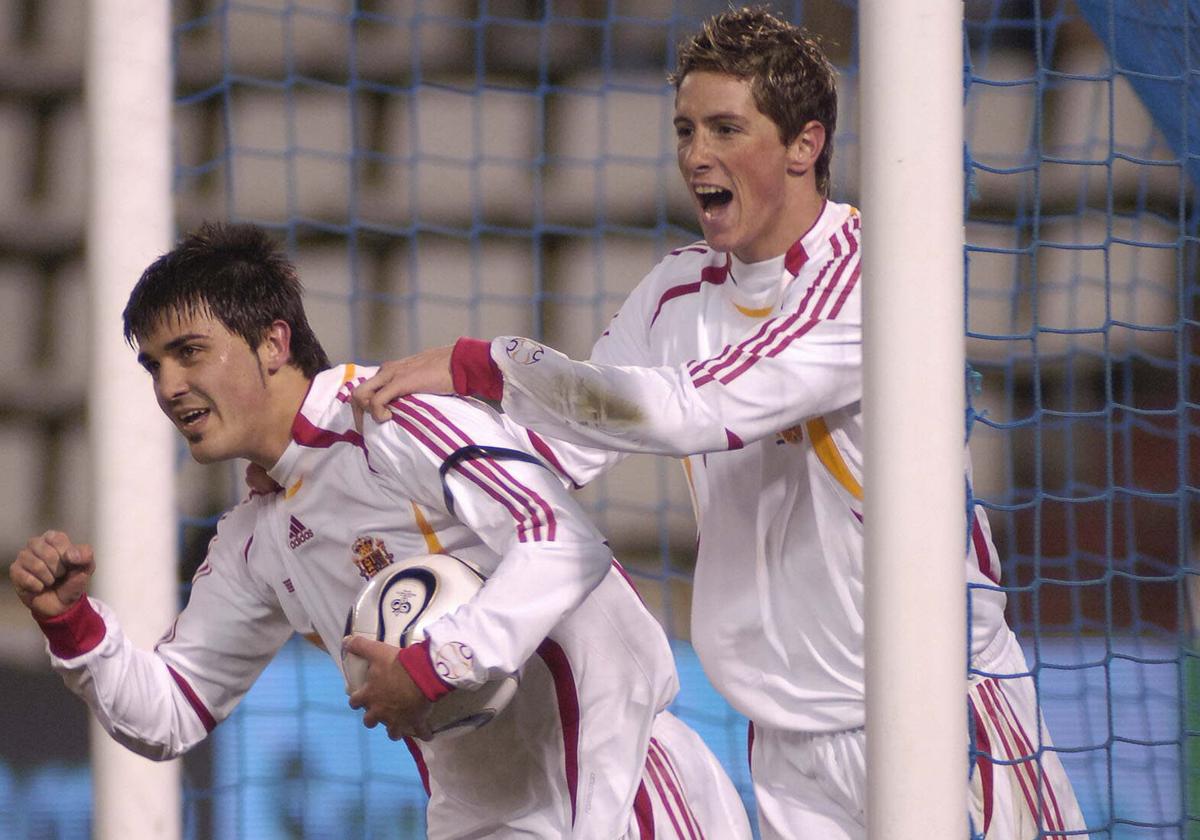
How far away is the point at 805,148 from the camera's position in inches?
80.6

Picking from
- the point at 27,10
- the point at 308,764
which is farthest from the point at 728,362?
the point at 27,10

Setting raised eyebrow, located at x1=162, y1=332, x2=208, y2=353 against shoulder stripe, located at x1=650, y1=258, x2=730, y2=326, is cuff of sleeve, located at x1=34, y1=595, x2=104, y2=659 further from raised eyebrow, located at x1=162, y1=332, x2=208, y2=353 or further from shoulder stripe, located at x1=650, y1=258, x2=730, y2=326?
shoulder stripe, located at x1=650, y1=258, x2=730, y2=326

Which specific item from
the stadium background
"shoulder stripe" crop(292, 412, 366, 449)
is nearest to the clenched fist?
"shoulder stripe" crop(292, 412, 366, 449)

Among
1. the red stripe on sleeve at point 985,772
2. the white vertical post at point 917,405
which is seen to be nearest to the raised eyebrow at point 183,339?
the white vertical post at point 917,405

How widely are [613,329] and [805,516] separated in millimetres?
436

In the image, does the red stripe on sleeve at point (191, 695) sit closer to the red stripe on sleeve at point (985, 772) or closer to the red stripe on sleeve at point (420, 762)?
the red stripe on sleeve at point (420, 762)

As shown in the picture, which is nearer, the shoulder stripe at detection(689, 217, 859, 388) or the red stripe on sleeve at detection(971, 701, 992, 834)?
the shoulder stripe at detection(689, 217, 859, 388)

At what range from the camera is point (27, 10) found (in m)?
5.73

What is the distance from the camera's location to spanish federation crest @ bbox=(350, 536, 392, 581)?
2.00 metres

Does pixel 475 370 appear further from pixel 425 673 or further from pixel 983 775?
pixel 983 775

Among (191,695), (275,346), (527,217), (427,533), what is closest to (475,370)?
(427,533)

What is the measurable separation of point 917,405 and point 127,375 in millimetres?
1329

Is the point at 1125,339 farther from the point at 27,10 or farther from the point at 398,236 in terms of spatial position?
the point at 27,10

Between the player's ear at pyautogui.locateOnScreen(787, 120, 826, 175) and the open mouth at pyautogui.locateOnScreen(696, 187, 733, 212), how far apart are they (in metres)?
0.09
